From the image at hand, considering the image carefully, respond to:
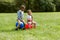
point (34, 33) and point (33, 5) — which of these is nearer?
point (34, 33)

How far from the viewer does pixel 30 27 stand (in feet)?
40.9

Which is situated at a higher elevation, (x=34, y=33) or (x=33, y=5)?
(x=34, y=33)

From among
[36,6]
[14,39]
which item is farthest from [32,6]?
[14,39]

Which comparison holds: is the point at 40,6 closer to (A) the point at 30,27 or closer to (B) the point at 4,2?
(B) the point at 4,2

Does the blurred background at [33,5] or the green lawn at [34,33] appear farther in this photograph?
the blurred background at [33,5]

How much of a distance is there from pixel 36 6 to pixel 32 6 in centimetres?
74

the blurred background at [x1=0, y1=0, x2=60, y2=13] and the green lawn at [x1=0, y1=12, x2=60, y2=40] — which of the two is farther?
the blurred background at [x1=0, y1=0, x2=60, y2=13]

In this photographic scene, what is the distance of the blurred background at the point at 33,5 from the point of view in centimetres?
4497

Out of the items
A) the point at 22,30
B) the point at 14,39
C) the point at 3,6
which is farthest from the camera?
the point at 3,6

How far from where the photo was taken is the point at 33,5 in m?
46.5

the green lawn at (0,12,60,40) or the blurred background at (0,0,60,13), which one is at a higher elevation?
the green lawn at (0,12,60,40)

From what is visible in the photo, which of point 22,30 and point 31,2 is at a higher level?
point 22,30

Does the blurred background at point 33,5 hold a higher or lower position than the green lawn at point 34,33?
lower

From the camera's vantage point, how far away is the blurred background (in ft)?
148
